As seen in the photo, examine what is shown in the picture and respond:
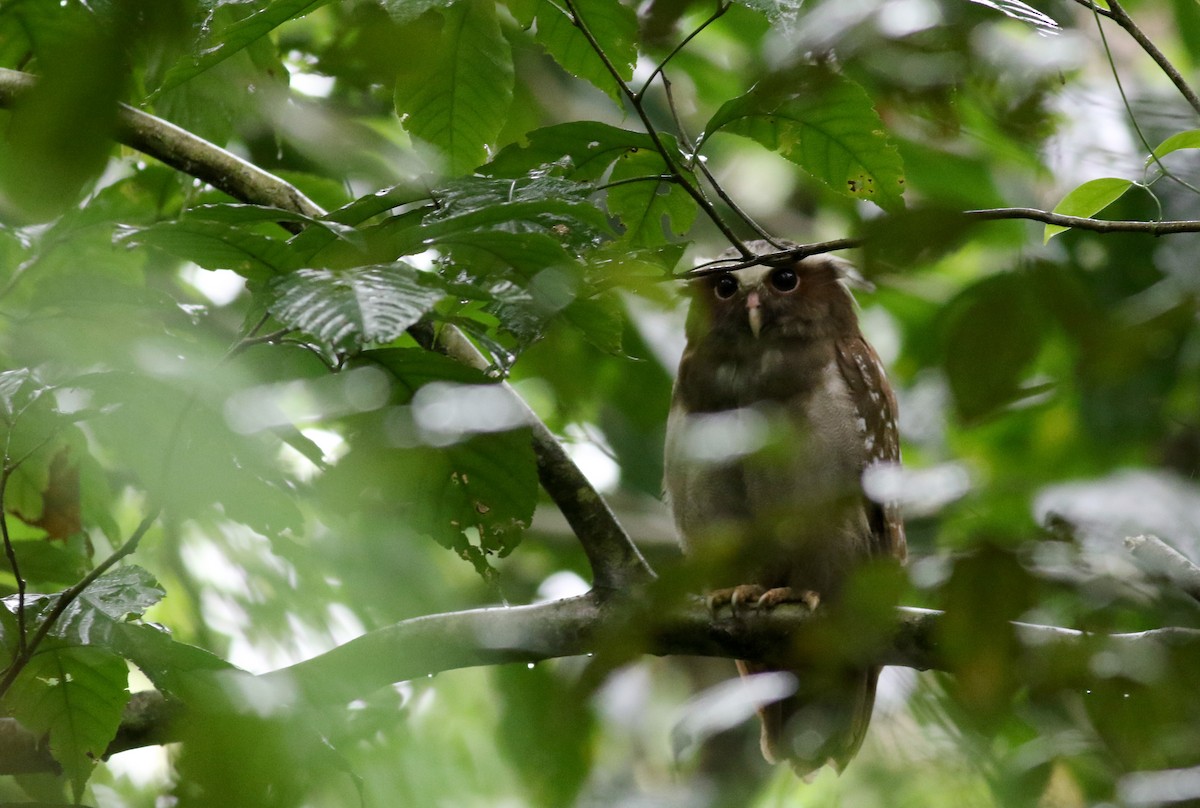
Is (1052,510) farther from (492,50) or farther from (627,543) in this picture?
(627,543)

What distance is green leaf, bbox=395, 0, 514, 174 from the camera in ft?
6.44

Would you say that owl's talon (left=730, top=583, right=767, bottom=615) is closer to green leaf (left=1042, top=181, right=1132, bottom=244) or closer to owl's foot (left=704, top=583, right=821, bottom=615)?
owl's foot (left=704, top=583, right=821, bottom=615)

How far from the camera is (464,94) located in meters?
2.05

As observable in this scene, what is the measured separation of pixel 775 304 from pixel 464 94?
2.17 m

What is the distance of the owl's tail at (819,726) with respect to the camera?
3754 millimetres

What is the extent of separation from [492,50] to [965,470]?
124cm

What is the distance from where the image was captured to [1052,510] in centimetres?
125

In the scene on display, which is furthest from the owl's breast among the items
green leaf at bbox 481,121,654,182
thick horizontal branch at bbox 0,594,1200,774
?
green leaf at bbox 481,121,654,182

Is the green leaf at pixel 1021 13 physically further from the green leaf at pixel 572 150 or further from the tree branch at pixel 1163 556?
the tree branch at pixel 1163 556

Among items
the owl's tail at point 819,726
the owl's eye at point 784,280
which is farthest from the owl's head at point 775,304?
the owl's tail at point 819,726

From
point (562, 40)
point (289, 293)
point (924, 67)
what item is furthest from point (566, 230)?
point (924, 67)

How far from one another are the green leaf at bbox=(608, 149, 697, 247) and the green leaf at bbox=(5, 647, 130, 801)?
128 centimetres

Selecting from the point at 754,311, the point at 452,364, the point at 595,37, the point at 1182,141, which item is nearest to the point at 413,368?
the point at 452,364

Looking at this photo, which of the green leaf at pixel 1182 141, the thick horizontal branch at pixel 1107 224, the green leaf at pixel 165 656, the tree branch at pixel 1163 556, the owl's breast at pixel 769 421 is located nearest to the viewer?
the thick horizontal branch at pixel 1107 224
